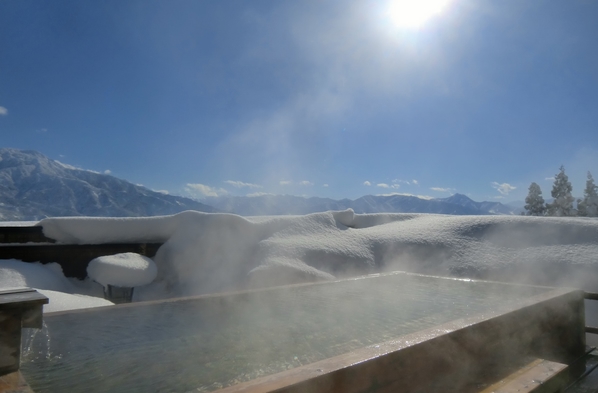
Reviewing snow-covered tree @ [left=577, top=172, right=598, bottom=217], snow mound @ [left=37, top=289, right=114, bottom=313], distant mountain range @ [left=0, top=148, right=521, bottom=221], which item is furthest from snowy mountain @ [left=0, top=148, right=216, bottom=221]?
snow mound @ [left=37, top=289, right=114, bottom=313]

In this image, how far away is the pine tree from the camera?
22391 millimetres

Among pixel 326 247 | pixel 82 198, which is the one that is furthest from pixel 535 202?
pixel 82 198

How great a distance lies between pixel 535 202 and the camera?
78.3 feet

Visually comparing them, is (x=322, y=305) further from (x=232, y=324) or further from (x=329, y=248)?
(x=329, y=248)

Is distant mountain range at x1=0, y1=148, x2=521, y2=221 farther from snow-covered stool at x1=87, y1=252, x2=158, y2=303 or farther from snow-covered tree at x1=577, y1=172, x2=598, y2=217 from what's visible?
snow-covered stool at x1=87, y1=252, x2=158, y2=303

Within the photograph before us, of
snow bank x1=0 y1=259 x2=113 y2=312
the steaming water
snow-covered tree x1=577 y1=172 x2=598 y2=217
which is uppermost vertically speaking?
snow-covered tree x1=577 y1=172 x2=598 y2=217

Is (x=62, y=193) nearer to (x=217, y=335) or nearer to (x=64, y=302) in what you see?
(x=64, y=302)

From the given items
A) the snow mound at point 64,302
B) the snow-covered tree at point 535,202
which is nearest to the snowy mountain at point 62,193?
the snow-covered tree at point 535,202

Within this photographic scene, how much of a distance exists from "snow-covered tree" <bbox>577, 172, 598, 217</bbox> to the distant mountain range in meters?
80.1

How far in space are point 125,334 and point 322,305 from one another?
140 centimetres

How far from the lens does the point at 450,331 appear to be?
63.3 inches

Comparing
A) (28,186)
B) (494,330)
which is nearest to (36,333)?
(494,330)

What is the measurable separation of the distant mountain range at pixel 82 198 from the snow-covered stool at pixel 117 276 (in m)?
89.3

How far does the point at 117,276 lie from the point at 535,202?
26079mm
